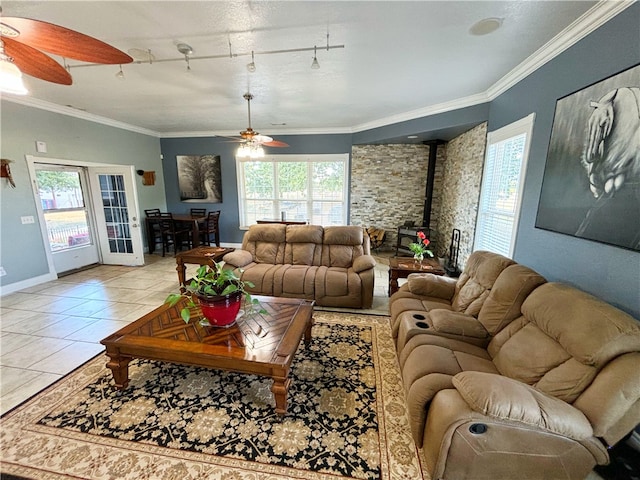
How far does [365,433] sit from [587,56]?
125 inches

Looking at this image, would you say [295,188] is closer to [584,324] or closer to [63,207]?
[63,207]

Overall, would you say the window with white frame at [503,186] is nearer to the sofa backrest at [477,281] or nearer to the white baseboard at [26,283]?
the sofa backrest at [477,281]

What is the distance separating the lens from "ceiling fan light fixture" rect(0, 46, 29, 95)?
50.1 inches

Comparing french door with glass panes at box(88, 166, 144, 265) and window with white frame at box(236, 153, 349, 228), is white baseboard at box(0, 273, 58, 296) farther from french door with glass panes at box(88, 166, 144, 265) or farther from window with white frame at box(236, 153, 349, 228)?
window with white frame at box(236, 153, 349, 228)

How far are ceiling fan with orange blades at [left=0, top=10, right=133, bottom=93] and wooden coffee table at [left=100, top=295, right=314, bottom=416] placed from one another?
1.66m

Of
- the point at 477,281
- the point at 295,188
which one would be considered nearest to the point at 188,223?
the point at 295,188

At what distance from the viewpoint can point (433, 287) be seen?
264 centimetres

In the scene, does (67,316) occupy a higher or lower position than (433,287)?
lower

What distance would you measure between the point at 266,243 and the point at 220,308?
83.6 inches

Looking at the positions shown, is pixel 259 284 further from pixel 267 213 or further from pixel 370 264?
pixel 267 213

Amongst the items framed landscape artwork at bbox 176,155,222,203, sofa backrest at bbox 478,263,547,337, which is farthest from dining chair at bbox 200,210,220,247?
sofa backrest at bbox 478,263,547,337

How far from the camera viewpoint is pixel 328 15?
200 cm

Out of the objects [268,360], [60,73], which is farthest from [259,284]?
[60,73]

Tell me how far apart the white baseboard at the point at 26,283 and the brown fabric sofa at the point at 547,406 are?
5.42 meters
